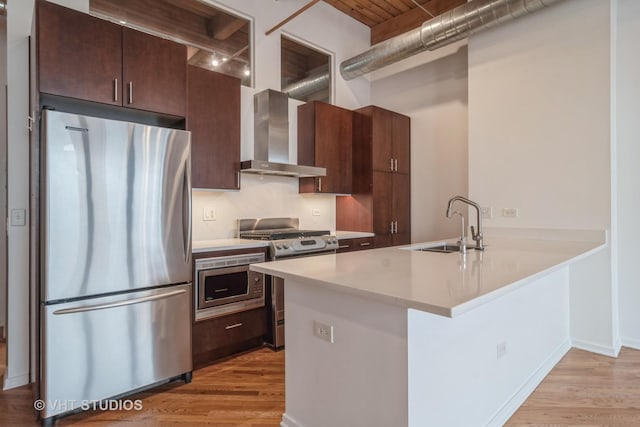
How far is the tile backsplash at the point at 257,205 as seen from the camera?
133 inches

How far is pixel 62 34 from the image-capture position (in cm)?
210

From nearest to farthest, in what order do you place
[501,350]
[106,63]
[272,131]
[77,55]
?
[501,350]
[77,55]
[106,63]
[272,131]

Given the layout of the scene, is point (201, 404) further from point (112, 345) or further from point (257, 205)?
point (257, 205)

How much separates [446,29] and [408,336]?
334cm

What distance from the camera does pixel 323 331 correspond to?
1.66m

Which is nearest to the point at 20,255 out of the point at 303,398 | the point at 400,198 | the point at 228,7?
the point at 303,398

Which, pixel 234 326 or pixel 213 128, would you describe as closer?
pixel 234 326

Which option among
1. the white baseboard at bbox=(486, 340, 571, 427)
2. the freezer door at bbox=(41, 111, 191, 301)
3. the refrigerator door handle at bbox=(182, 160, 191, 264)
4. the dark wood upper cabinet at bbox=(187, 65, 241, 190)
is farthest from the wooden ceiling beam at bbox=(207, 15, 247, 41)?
the white baseboard at bbox=(486, 340, 571, 427)

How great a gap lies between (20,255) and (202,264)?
1201 millimetres

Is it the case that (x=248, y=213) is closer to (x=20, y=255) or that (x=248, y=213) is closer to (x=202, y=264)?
(x=202, y=264)

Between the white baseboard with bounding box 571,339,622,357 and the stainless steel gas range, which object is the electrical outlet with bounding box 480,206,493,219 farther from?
the stainless steel gas range

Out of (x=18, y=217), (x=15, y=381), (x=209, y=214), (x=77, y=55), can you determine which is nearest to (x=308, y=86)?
(x=209, y=214)

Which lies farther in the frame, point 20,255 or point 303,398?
point 20,255

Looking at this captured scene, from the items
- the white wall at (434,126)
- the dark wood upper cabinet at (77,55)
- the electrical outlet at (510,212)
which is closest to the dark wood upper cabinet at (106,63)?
the dark wood upper cabinet at (77,55)
